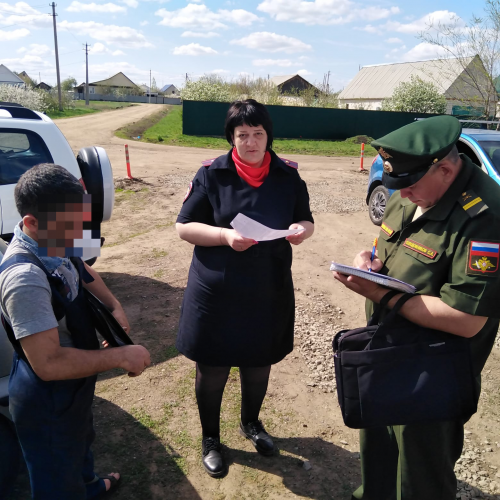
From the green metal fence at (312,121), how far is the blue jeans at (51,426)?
22892mm

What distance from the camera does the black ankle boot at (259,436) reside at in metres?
2.72

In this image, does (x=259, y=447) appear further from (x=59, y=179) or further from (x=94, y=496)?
(x=59, y=179)

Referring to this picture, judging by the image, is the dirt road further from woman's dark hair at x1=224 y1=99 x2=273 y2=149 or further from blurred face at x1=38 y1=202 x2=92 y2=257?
woman's dark hair at x1=224 y1=99 x2=273 y2=149

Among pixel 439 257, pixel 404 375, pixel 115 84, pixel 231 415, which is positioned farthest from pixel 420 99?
pixel 115 84

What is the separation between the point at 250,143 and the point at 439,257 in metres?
1.12

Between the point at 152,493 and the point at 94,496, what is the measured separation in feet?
1.05

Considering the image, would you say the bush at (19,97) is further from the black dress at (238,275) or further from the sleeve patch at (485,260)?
the sleeve patch at (485,260)

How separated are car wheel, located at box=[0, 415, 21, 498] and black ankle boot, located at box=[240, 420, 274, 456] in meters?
1.35

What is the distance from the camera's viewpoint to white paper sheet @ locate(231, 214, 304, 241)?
6.53 feet

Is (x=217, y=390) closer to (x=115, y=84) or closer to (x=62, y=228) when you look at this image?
(x=62, y=228)

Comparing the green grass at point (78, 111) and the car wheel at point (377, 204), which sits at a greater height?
the green grass at point (78, 111)

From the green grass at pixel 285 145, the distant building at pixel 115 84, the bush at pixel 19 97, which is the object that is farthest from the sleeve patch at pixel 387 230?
the distant building at pixel 115 84

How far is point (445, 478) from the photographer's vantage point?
181cm

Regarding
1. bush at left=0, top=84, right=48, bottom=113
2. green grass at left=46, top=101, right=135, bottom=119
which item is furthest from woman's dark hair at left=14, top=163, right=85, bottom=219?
bush at left=0, top=84, right=48, bottom=113
